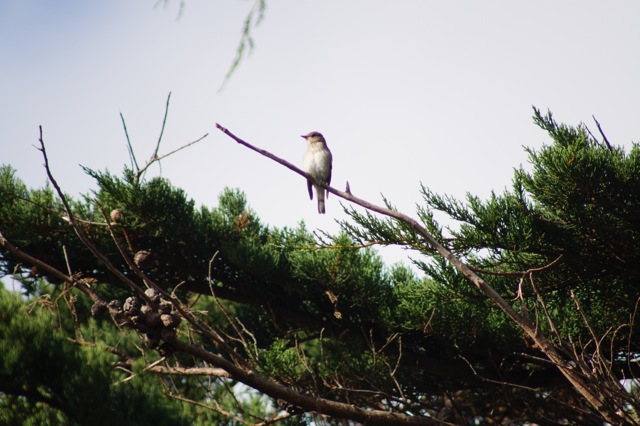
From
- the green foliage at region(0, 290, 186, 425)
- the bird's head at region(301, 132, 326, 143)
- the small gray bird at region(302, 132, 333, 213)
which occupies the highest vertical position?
the bird's head at region(301, 132, 326, 143)

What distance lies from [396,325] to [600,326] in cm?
130

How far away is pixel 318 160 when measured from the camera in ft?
21.5

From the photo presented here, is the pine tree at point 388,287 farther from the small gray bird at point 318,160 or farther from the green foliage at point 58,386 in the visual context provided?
the small gray bird at point 318,160

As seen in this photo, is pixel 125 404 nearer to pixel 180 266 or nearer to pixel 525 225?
pixel 180 266

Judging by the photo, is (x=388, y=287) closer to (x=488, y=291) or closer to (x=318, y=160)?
(x=318, y=160)

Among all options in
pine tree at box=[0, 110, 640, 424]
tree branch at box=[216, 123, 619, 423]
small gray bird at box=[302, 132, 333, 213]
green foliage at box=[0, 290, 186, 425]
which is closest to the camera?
tree branch at box=[216, 123, 619, 423]

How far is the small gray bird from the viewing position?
652 cm

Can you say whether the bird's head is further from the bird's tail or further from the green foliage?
the green foliage

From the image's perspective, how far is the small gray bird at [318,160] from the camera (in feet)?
21.4

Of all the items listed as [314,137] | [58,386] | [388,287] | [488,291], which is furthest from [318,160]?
[488,291]

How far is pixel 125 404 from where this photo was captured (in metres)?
5.09

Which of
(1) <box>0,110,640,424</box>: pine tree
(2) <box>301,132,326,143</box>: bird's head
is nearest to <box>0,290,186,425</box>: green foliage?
(1) <box>0,110,640,424</box>: pine tree

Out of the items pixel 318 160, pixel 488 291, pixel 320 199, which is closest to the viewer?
pixel 488 291

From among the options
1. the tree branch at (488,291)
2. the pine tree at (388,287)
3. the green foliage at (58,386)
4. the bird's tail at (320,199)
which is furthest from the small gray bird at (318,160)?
the tree branch at (488,291)
